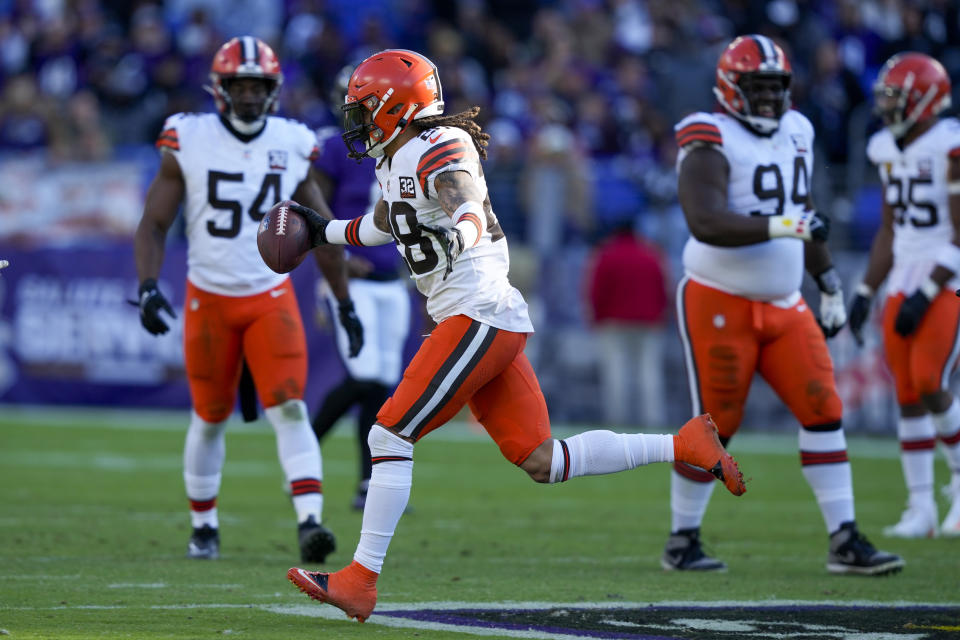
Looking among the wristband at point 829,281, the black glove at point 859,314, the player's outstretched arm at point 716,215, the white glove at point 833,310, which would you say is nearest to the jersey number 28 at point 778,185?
the player's outstretched arm at point 716,215

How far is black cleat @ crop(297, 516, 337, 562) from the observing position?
6.10 m

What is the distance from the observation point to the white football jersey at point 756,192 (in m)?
6.24

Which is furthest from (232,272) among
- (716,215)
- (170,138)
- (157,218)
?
(716,215)

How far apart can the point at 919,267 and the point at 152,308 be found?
3690 millimetres

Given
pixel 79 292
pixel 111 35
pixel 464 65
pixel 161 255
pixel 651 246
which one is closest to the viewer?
pixel 161 255

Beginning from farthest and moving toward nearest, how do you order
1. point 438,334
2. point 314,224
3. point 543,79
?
point 543,79 < point 314,224 < point 438,334

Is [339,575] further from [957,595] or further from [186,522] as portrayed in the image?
[186,522]

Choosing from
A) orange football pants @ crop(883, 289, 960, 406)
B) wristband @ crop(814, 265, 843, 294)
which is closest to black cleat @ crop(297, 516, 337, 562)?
wristband @ crop(814, 265, 843, 294)

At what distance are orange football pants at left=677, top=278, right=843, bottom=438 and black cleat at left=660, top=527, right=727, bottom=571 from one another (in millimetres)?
454

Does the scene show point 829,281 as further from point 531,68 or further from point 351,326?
point 531,68

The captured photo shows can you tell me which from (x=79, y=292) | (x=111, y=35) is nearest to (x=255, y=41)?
(x=79, y=292)

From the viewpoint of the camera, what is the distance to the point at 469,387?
4.93 m

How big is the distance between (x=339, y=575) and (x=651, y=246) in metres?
9.42

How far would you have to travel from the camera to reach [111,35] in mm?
18500
